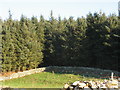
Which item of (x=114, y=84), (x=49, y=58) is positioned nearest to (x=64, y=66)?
(x=49, y=58)

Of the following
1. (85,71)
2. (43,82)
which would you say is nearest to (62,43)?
(85,71)

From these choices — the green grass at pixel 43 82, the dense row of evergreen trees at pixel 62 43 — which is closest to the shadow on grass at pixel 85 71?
the dense row of evergreen trees at pixel 62 43

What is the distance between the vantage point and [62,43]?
86.2 ft

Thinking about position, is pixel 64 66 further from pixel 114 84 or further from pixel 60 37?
pixel 114 84

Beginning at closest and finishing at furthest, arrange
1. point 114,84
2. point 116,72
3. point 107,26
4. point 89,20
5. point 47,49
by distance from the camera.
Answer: point 114,84
point 116,72
point 107,26
point 89,20
point 47,49

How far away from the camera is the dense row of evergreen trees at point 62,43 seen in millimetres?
22067

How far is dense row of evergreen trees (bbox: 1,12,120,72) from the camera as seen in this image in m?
22.1

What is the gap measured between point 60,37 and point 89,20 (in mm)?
4686

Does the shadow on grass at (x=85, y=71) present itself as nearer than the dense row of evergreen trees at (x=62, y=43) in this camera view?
Yes

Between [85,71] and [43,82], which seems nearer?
[43,82]

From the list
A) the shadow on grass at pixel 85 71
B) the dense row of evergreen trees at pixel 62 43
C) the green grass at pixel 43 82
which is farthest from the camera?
the dense row of evergreen trees at pixel 62 43

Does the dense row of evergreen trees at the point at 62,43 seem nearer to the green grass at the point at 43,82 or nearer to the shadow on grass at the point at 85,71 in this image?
the shadow on grass at the point at 85,71

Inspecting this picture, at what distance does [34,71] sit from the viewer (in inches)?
925

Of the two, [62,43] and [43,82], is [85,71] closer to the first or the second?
[62,43]
